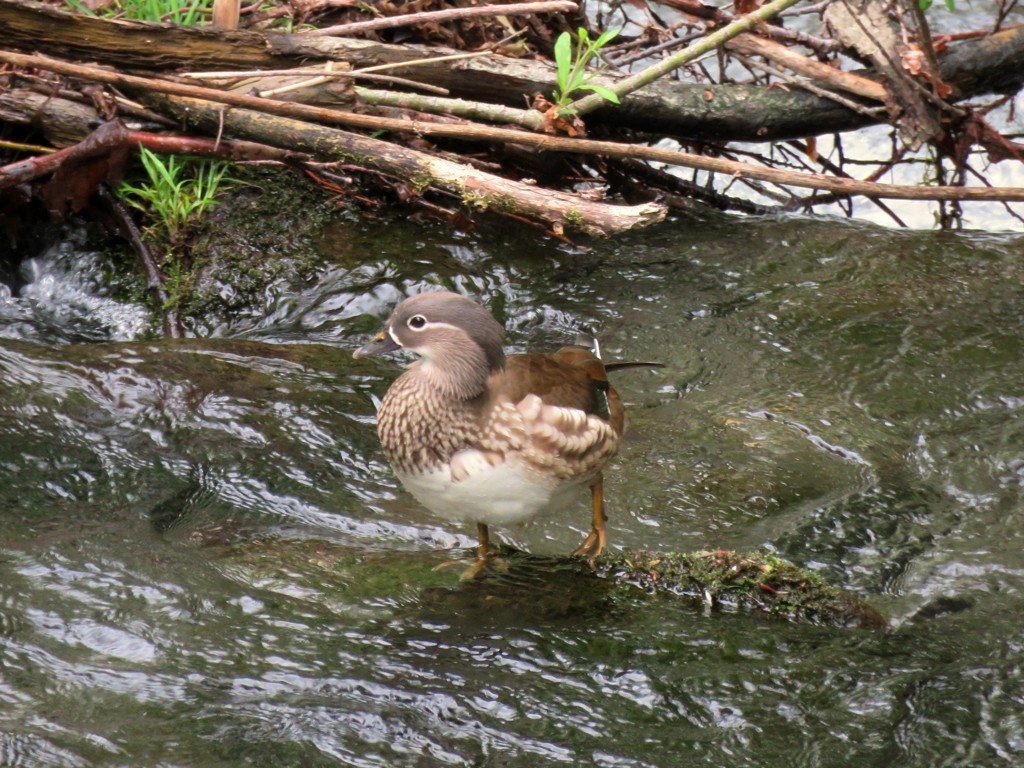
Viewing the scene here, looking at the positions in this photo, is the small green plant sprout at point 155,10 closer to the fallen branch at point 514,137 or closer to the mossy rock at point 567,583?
Answer: the fallen branch at point 514,137

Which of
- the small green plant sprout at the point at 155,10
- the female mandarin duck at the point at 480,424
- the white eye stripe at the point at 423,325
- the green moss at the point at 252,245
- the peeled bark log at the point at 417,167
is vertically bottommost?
the female mandarin duck at the point at 480,424

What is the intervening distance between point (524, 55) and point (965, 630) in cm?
418

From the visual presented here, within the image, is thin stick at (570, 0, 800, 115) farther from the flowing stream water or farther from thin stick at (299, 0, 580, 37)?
the flowing stream water

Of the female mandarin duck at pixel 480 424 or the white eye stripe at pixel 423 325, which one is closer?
the female mandarin duck at pixel 480 424

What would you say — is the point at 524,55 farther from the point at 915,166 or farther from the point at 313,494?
the point at 915,166

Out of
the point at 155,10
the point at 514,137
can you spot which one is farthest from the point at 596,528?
the point at 155,10

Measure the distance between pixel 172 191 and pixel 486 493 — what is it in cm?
274

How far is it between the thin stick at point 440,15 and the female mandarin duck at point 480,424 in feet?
7.45

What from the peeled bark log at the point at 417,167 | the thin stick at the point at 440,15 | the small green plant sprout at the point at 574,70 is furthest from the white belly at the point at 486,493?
the thin stick at the point at 440,15

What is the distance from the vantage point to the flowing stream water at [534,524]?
313 cm

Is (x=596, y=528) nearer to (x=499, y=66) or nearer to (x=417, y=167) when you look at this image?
(x=417, y=167)

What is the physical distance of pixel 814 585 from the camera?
3.71m

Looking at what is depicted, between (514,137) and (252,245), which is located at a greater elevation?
(514,137)

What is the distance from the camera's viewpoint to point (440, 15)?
19.7 feet
